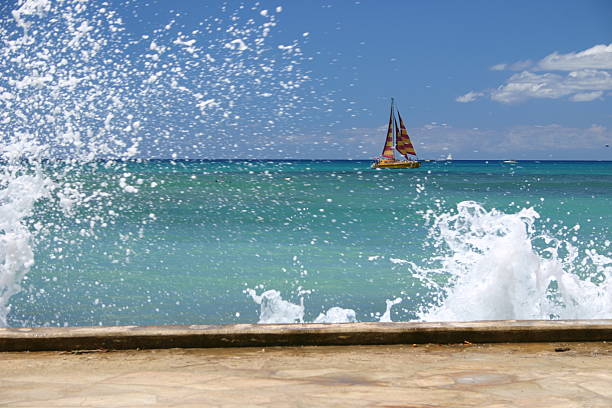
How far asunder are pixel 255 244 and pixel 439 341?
41.2 ft

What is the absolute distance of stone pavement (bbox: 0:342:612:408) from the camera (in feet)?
10.8

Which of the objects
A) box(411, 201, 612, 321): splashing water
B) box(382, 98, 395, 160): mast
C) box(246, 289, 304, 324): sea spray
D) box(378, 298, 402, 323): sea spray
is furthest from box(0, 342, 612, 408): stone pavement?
box(382, 98, 395, 160): mast

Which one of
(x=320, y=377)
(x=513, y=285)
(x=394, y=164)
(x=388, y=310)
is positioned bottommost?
(x=388, y=310)

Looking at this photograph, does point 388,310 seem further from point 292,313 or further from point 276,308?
point 276,308

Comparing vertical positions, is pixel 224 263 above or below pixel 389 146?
below

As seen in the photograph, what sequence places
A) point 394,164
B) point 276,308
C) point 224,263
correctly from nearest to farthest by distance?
point 276,308
point 224,263
point 394,164

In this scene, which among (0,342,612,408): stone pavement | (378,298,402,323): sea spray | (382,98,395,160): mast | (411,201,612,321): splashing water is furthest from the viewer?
(382,98,395,160): mast

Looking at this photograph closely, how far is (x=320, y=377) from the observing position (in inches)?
145

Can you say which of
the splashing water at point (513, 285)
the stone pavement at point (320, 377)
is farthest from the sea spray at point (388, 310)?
the stone pavement at point (320, 377)

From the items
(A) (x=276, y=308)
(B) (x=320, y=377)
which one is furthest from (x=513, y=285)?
(B) (x=320, y=377)

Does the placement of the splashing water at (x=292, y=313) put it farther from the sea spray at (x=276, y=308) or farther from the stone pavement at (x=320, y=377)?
the stone pavement at (x=320, y=377)

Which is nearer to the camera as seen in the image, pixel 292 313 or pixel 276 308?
pixel 292 313

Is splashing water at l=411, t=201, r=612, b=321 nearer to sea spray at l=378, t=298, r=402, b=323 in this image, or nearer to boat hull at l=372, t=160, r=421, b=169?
sea spray at l=378, t=298, r=402, b=323

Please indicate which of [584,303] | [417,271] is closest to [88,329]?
[584,303]
